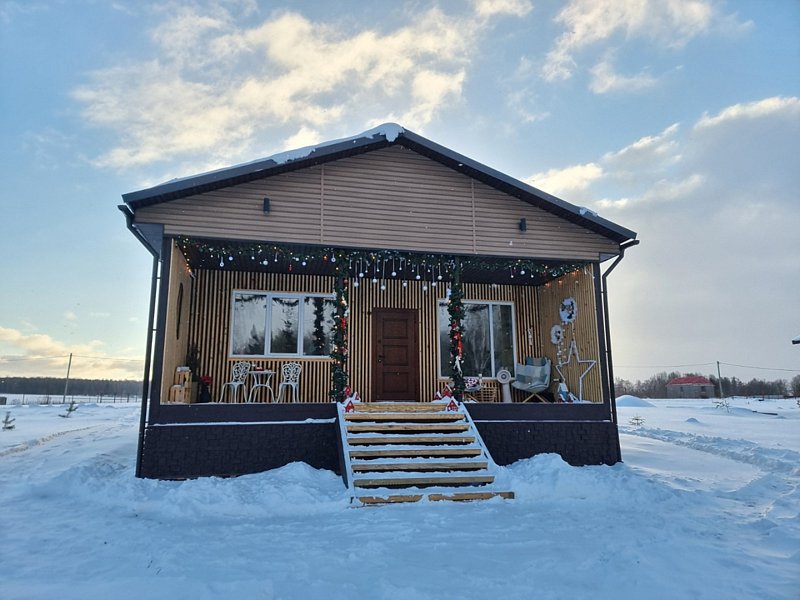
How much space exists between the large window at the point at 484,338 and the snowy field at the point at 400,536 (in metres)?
3.61

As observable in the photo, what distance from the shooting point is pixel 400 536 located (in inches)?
188

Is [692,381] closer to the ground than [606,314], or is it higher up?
closer to the ground

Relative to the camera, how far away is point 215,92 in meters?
10.7

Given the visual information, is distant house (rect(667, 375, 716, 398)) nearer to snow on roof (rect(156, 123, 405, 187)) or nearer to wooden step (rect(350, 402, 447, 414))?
wooden step (rect(350, 402, 447, 414))

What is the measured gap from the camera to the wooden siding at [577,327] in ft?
31.5

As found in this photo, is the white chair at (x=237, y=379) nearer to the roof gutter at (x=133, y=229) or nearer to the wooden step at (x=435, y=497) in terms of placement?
the roof gutter at (x=133, y=229)

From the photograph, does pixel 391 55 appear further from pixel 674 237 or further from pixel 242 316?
pixel 674 237

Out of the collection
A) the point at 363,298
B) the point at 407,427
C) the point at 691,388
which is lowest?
the point at 407,427

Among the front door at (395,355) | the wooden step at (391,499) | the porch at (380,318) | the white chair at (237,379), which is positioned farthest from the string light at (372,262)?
the wooden step at (391,499)

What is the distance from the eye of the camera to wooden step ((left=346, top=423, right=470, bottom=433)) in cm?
775

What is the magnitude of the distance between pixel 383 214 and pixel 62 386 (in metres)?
63.0

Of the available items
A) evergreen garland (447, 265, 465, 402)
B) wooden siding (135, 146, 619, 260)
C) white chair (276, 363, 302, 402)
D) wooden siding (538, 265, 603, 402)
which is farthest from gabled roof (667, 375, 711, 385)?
white chair (276, 363, 302, 402)

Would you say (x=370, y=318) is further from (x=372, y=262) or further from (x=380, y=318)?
(x=372, y=262)

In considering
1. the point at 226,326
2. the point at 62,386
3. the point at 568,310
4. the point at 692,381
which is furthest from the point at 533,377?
the point at 62,386
